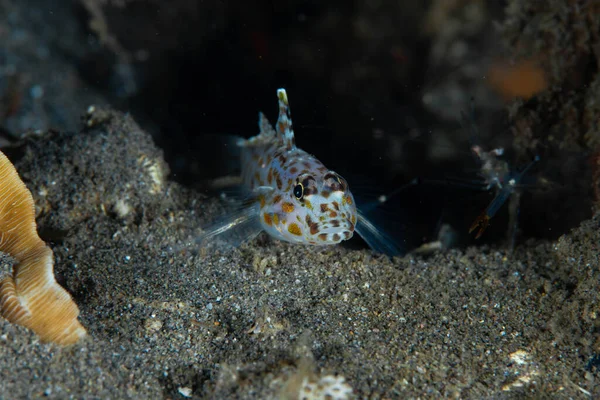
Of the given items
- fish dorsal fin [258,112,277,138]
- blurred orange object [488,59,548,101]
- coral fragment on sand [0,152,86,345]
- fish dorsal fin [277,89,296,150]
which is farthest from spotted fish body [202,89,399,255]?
blurred orange object [488,59,548,101]

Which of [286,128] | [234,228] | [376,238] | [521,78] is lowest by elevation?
[376,238]

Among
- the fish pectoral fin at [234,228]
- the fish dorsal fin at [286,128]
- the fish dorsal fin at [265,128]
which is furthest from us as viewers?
the fish dorsal fin at [265,128]

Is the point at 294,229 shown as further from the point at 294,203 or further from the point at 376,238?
the point at 376,238

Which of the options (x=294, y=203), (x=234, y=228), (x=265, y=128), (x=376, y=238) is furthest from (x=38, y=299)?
(x=265, y=128)

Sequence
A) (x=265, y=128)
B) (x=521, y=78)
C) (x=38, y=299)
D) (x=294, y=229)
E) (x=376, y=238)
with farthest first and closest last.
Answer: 1. (x=265, y=128)
2. (x=521, y=78)
3. (x=376, y=238)
4. (x=294, y=229)
5. (x=38, y=299)

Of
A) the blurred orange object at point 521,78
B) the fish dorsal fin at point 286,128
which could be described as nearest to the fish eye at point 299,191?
the fish dorsal fin at point 286,128

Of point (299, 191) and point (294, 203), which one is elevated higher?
point (299, 191)

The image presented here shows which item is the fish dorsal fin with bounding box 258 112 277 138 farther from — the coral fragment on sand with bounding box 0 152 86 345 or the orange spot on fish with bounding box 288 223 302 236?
the coral fragment on sand with bounding box 0 152 86 345

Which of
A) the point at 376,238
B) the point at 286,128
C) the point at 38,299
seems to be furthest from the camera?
the point at 286,128

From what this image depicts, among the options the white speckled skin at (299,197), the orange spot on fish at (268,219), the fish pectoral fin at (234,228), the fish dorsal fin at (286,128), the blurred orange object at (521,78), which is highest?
the blurred orange object at (521,78)

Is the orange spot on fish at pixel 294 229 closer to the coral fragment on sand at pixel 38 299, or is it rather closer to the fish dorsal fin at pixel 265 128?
the fish dorsal fin at pixel 265 128
